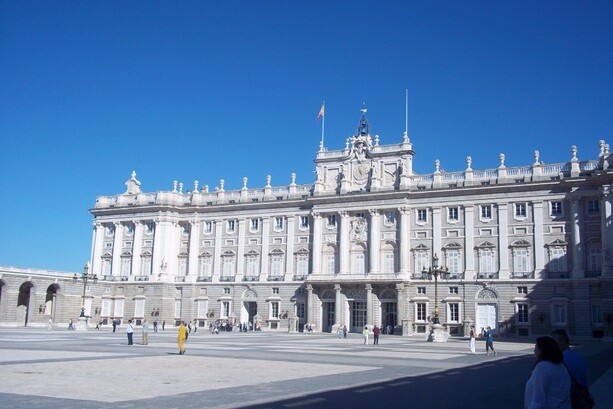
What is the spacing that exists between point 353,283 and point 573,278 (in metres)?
20.7

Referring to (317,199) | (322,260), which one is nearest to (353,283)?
(322,260)

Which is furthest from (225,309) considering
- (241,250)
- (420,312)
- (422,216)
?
(422,216)

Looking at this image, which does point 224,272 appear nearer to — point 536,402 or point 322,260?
point 322,260

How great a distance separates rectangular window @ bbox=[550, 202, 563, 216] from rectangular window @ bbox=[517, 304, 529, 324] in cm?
881

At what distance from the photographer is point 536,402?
7.28 metres

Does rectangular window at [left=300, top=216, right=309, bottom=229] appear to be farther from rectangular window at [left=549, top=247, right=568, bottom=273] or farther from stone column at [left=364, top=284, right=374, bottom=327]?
rectangular window at [left=549, top=247, right=568, bottom=273]

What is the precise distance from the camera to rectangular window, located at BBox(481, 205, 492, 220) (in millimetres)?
62531

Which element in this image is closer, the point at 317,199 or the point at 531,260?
the point at 531,260

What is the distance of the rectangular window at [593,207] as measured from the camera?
5728 cm

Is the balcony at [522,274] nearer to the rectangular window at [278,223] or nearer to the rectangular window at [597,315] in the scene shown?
the rectangular window at [597,315]

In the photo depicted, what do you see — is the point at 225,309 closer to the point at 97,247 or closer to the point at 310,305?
the point at 310,305

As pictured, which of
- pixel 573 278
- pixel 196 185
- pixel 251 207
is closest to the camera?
pixel 573 278

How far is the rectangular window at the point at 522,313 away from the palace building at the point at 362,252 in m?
0.12

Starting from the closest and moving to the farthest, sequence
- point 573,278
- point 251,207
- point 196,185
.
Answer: point 573,278 < point 251,207 < point 196,185
